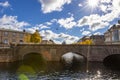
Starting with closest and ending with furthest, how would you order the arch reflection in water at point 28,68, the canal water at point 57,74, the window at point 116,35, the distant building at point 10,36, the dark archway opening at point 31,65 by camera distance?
the canal water at point 57,74 → the arch reflection in water at point 28,68 → the dark archway opening at point 31,65 → the window at point 116,35 → the distant building at point 10,36

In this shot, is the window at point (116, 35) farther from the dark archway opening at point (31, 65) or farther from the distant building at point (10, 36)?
the distant building at point (10, 36)

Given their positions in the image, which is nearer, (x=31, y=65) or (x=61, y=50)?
(x=31, y=65)

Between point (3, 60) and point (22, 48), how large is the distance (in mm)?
9546

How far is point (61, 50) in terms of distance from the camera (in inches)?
2958

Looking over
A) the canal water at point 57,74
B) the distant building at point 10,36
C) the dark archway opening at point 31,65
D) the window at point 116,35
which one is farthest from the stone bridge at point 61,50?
the distant building at point 10,36

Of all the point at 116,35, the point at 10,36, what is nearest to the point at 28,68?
the point at 116,35

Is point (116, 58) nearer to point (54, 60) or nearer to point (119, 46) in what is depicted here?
point (119, 46)

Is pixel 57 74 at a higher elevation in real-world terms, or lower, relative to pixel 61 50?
lower

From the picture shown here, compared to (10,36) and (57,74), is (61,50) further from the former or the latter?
(10,36)

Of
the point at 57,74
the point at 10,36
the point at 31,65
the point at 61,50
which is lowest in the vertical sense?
the point at 57,74

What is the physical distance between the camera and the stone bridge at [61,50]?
7300 cm

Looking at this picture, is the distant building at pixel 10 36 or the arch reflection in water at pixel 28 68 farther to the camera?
the distant building at pixel 10 36

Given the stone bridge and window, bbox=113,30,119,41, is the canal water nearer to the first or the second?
the stone bridge

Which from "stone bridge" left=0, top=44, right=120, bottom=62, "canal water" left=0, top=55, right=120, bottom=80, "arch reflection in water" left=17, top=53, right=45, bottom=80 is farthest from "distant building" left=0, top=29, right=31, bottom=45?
"canal water" left=0, top=55, right=120, bottom=80
